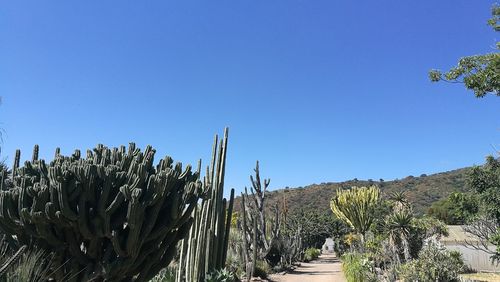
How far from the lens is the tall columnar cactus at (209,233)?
883cm

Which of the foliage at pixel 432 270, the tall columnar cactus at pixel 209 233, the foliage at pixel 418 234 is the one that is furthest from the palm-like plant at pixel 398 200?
the tall columnar cactus at pixel 209 233

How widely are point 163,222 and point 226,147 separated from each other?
4.20 metres

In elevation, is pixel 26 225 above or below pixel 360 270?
above

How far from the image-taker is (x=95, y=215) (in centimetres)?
570

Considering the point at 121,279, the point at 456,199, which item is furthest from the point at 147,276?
the point at 456,199

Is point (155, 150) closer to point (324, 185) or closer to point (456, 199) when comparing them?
point (456, 199)

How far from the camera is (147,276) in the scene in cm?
633

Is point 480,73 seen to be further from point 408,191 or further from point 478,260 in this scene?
point 408,191

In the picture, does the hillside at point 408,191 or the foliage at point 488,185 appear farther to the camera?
the hillside at point 408,191

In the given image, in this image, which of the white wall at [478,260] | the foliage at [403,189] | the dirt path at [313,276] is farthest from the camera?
the foliage at [403,189]

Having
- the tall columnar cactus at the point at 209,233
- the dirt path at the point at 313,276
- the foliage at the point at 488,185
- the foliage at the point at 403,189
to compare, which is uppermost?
the foliage at the point at 403,189

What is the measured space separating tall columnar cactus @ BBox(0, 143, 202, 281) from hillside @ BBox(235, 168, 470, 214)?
48231 millimetres

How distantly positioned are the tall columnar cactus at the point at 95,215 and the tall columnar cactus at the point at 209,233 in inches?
94.5

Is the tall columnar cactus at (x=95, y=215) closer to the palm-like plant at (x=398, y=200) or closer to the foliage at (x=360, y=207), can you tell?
the foliage at (x=360, y=207)
